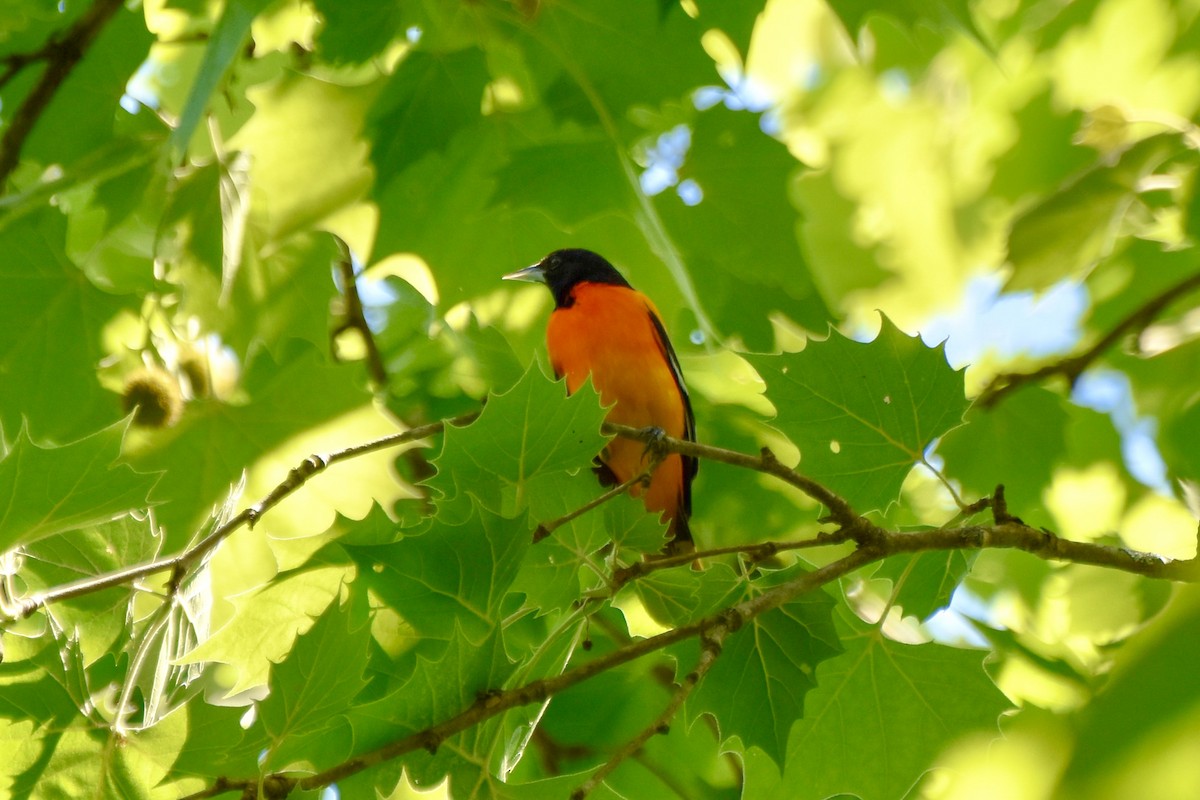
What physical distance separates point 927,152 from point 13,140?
4.89 metres

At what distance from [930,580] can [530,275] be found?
1909 mm

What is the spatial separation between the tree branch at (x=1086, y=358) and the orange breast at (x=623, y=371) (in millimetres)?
940

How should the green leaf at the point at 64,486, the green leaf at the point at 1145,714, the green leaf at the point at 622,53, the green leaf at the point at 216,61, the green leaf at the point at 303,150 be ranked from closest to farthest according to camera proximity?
1. the green leaf at the point at 1145,714
2. the green leaf at the point at 64,486
3. the green leaf at the point at 216,61
4. the green leaf at the point at 622,53
5. the green leaf at the point at 303,150

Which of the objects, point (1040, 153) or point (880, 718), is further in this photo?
point (1040, 153)

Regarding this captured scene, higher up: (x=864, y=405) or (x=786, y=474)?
(x=786, y=474)

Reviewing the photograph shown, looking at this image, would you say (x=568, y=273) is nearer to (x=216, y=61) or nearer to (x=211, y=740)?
(x=216, y=61)

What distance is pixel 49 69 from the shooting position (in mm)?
2584

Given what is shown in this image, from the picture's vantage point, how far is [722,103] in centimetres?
294

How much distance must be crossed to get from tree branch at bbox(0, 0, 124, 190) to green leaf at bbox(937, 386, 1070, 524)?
2513 mm

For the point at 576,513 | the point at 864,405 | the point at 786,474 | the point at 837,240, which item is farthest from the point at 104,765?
the point at 837,240

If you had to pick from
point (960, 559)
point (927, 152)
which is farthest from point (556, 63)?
point (927, 152)

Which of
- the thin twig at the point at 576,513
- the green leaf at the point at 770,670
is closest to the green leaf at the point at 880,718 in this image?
the green leaf at the point at 770,670

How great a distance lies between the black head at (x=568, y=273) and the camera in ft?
12.1

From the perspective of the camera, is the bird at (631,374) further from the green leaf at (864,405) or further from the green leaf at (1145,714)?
the green leaf at (1145,714)
